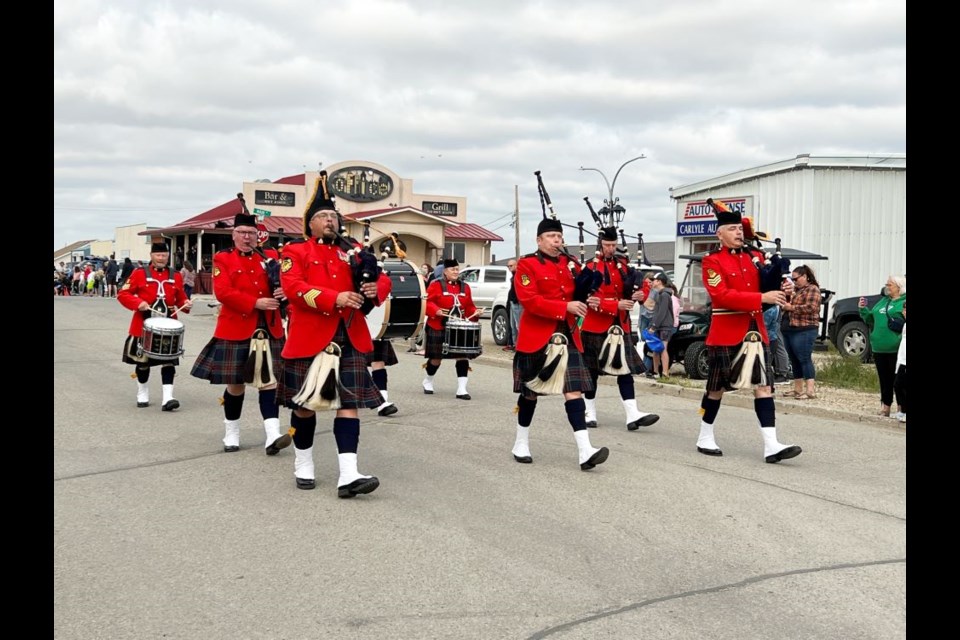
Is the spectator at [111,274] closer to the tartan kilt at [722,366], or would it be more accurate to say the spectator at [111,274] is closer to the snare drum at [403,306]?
the snare drum at [403,306]

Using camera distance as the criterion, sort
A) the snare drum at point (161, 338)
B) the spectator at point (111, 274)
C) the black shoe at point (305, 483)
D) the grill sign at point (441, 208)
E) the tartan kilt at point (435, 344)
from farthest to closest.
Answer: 1. the grill sign at point (441, 208)
2. the spectator at point (111, 274)
3. the tartan kilt at point (435, 344)
4. the snare drum at point (161, 338)
5. the black shoe at point (305, 483)

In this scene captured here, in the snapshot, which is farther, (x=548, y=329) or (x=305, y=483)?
(x=548, y=329)

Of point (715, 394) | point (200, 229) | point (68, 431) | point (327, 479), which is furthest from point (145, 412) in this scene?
point (200, 229)

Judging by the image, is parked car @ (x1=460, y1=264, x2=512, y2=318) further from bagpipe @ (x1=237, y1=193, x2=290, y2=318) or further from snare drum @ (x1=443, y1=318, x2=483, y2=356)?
bagpipe @ (x1=237, y1=193, x2=290, y2=318)

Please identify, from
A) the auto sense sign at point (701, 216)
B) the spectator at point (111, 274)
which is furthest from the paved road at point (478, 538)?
the spectator at point (111, 274)

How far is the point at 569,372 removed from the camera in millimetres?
6910

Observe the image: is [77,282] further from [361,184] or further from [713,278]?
[713,278]

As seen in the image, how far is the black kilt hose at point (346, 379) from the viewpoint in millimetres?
6000

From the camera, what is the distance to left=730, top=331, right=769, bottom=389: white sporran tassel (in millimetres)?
7246

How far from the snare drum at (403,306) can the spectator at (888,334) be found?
15.3ft

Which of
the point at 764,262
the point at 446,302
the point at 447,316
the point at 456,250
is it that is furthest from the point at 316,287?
the point at 456,250

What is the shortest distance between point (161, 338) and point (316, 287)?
392 cm
